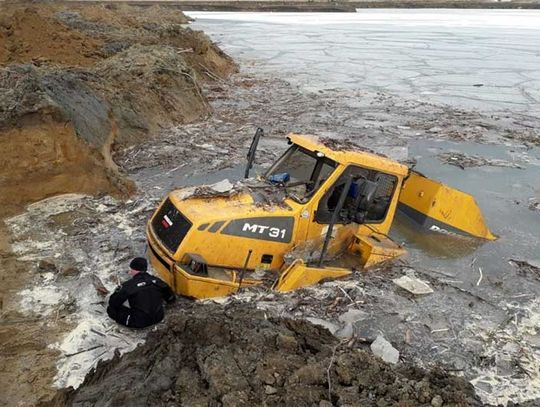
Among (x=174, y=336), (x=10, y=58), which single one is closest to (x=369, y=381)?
(x=174, y=336)

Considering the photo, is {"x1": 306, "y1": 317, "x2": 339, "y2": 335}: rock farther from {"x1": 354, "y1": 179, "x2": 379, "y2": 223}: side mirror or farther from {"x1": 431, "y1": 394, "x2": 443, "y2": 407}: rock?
{"x1": 431, "y1": 394, "x2": 443, "y2": 407}: rock

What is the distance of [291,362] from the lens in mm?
4949

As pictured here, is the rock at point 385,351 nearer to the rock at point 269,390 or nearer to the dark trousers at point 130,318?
the rock at point 269,390

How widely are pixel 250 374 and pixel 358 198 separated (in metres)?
2.90

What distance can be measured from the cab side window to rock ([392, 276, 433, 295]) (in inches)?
34.1

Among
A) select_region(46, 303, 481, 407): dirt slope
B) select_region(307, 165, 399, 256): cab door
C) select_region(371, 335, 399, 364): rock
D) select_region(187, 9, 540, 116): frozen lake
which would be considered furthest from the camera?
select_region(187, 9, 540, 116): frozen lake

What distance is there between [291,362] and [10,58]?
42.2ft

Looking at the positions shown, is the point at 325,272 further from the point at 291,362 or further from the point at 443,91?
the point at 443,91

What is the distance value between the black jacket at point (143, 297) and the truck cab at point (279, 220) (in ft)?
1.06

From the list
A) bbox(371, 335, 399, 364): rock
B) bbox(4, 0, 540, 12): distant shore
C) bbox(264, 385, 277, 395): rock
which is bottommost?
bbox(4, 0, 540, 12): distant shore

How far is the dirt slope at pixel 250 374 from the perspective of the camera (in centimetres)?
451

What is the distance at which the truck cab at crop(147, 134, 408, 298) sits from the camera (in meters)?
6.44

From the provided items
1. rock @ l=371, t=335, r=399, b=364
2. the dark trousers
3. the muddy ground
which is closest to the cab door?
the muddy ground

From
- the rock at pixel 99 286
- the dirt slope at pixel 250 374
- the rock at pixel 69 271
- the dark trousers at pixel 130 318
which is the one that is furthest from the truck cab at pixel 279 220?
the rock at pixel 69 271
